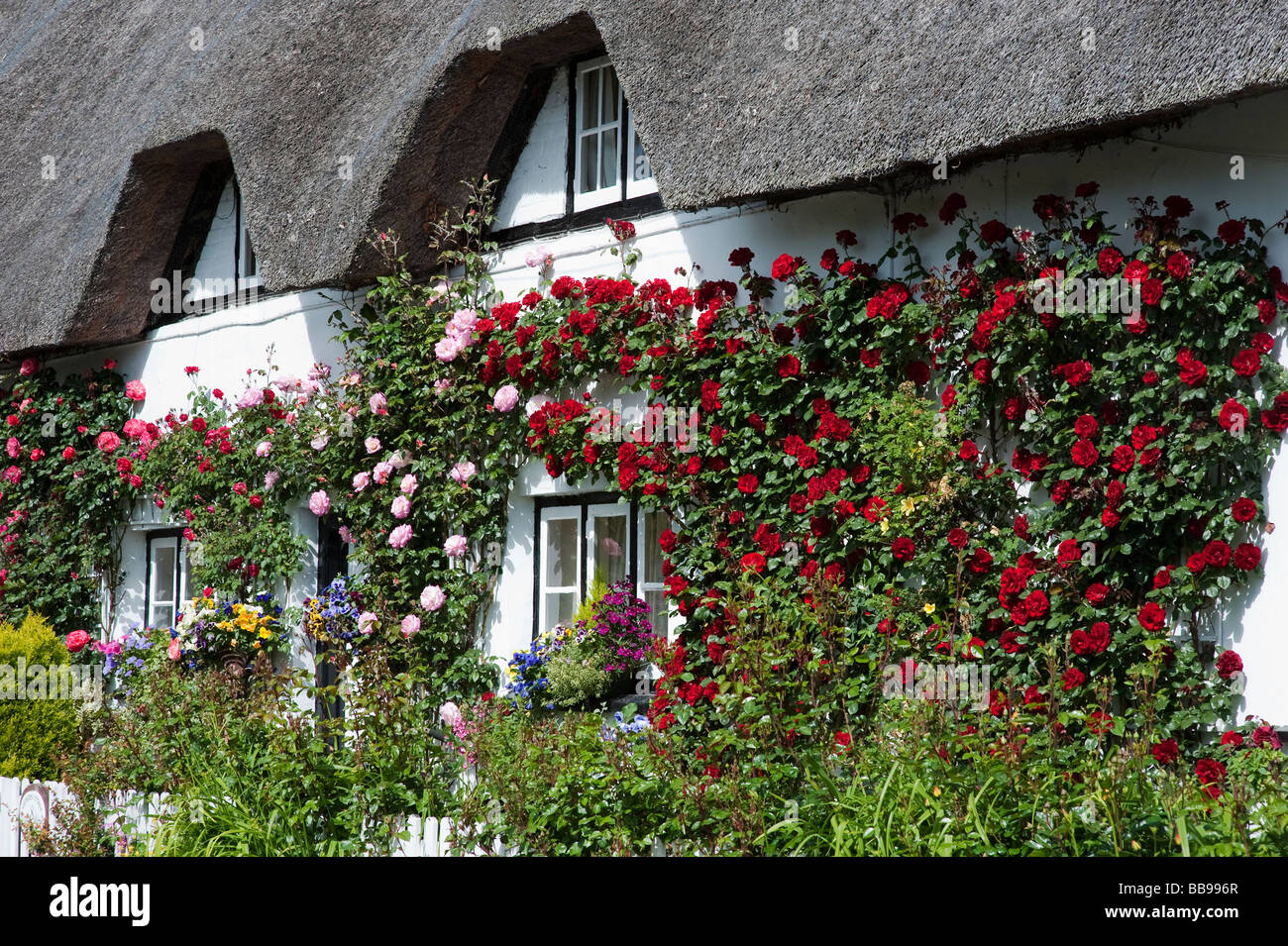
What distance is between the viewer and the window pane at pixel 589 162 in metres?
6.91

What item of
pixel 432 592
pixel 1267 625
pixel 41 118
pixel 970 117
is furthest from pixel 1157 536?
pixel 41 118

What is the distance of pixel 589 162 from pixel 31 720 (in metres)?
4.40

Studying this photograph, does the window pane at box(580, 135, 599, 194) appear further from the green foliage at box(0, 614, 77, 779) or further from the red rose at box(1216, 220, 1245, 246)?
the green foliage at box(0, 614, 77, 779)

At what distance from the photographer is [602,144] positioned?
6.88m

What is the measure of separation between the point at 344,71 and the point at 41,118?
3855mm

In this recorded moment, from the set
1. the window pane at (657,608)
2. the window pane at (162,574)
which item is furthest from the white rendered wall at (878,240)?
the window pane at (162,574)

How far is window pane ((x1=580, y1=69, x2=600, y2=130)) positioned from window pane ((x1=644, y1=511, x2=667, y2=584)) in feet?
7.13

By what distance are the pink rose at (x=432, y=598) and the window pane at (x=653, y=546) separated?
1.20 meters

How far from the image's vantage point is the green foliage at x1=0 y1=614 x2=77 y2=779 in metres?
7.20

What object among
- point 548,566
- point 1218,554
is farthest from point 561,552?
point 1218,554

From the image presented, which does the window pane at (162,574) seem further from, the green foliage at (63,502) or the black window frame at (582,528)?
the black window frame at (582,528)

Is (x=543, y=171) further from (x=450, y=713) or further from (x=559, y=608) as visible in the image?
(x=450, y=713)

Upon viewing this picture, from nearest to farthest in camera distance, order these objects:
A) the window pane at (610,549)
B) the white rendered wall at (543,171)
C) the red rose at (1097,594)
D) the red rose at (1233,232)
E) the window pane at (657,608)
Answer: the red rose at (1233,232)
the red rose at (1097,594)
the window pane at (657,608)
the window pane at (610,549)
the white rendered wall at (543,171)

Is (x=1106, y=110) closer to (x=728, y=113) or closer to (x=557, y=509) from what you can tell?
(x=728, y=113)
